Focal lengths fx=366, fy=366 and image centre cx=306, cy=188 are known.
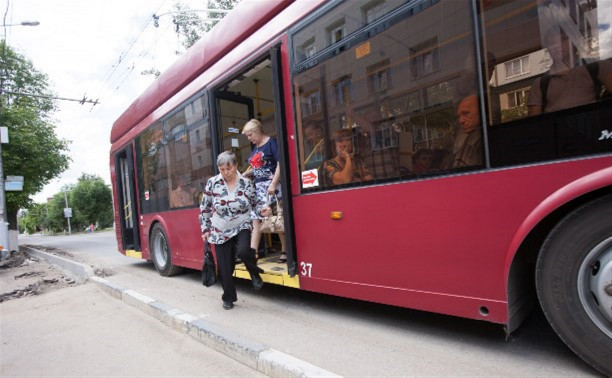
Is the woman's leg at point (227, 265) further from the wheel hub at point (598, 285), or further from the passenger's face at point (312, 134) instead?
the wheel hub at point (598, 285)

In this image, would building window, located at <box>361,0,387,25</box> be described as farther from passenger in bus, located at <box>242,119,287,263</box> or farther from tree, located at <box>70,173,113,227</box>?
tree, located at <box>70,173,113,227</box>

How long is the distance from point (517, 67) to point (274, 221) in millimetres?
2831

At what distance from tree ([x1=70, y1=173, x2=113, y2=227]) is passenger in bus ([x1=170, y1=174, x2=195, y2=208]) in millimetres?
58514

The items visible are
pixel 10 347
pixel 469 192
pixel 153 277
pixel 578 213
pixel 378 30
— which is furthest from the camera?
pixel 153 277

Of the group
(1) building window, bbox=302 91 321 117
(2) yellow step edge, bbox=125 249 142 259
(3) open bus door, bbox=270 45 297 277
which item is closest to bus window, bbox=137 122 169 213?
(2) yellow step edge, bbox=125 249 142 259

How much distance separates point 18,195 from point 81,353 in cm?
2080

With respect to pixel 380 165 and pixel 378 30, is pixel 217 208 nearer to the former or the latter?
pixel 380 165

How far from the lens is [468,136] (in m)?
2.35

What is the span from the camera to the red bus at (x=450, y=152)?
1.95 meters

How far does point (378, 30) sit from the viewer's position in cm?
279

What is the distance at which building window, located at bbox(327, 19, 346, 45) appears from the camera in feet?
9.95

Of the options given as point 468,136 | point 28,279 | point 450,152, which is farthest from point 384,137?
point 28,279

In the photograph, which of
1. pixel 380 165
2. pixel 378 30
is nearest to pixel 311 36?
pixel 378 30

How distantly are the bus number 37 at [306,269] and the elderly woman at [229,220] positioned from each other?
0.61 meters
